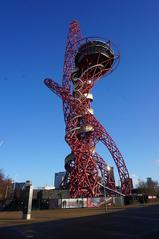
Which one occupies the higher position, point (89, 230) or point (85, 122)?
point (85, 122)

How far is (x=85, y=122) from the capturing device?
6575 cm

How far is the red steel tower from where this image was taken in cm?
6122

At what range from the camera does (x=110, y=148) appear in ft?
222

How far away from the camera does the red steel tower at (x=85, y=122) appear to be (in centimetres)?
6122

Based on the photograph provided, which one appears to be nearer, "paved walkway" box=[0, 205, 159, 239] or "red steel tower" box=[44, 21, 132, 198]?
"paved walkway" box=[0, 205, 159, 239]

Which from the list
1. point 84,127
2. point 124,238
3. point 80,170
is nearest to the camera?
point 124,238

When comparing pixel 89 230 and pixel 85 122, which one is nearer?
pixel 89 230

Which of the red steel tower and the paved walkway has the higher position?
the red steel tower

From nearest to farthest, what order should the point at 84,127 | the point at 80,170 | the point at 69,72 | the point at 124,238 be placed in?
the point at 124,238 → the point at 80,170 → the point at 84,127 → the point at 69,72

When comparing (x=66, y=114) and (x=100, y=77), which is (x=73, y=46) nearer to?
(x=100, y=77)

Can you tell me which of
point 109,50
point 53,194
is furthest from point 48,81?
point 53,194

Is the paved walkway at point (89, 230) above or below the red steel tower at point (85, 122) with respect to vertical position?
below

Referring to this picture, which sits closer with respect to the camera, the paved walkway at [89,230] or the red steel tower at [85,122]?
the paved walkway at [89,230]

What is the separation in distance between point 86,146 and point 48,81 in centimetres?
1943
